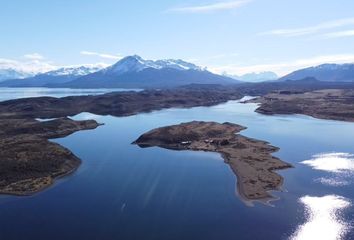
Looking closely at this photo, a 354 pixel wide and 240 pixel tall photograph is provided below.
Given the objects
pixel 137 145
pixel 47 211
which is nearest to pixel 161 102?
pixel 137 145

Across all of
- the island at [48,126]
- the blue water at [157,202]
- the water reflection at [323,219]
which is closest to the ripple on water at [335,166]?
the blue water at [157,202]

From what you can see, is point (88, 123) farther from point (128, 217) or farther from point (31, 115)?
point (128, 217)

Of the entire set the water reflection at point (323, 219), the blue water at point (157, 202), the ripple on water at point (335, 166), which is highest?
the ripple on water at point (335, 166)

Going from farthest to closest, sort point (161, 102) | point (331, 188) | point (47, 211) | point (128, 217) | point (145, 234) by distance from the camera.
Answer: point (161, 102) → point (331, 188) → point (47, 211) → point (128, 217) → point (145, 234)

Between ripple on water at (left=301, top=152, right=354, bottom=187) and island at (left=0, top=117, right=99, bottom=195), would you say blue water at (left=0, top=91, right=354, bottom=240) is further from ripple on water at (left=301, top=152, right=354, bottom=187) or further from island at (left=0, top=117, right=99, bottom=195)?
island at (left=0, top=117, right=99, bottom=195)

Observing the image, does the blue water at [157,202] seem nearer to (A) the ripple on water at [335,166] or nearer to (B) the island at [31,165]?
(A) the ripple on water at [335,166]

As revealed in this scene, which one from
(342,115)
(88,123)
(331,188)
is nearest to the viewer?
(331,188)
